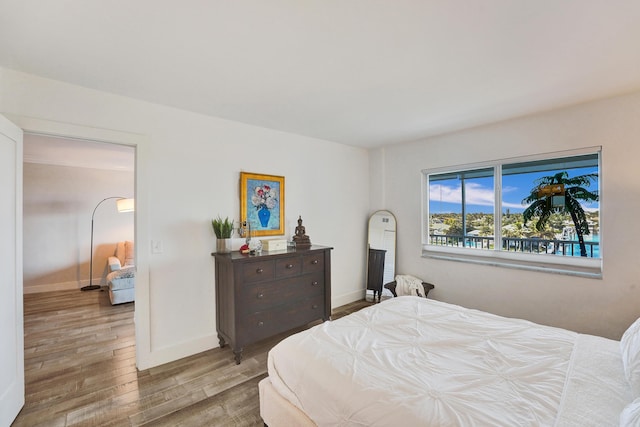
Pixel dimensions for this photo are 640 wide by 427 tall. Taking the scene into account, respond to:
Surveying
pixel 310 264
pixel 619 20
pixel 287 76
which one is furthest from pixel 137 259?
pixel 619 20

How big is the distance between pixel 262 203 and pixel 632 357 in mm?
2979

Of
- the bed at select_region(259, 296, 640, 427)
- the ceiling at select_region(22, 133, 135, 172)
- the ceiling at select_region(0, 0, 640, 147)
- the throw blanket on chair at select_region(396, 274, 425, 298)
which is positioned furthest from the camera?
the ceiling at select_region(22, 133, 135, 172)

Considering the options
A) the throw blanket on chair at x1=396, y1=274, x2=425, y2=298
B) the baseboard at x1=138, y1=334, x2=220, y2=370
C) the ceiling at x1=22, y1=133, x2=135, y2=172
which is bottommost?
the baseboard at x1=138, y1=334, x2=220, y2=370

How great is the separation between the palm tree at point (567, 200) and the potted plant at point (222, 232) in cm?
328

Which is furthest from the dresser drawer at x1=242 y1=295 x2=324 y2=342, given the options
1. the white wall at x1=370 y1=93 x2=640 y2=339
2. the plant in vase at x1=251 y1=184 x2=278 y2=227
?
the white wall at x1=370 y1=93 x2=640 y2=339

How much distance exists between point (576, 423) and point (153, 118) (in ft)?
10.9

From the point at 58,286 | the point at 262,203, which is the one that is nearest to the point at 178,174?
the point at 262,203

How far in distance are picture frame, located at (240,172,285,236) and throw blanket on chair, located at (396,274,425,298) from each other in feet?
5.71

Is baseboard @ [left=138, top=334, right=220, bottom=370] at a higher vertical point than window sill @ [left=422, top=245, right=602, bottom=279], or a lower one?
lower

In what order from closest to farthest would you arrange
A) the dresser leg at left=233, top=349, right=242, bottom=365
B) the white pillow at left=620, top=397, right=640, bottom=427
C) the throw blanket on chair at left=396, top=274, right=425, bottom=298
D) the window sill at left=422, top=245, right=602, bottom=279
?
the white pillow at left=620, top=397, right=640, bottom=427 → the dresser leg at left=233, top=349, right=242, bottom=365 → the window sill at left=422, top=245, right=602, bottom=279 → the throw blanket on chair at left=396, top=274, right=425, bottom=298

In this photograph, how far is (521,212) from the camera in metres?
3.14

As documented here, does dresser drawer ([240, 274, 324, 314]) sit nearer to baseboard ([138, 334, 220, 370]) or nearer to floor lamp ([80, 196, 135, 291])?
baseboard ([138, 334, 220, 370])

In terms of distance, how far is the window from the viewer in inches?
108

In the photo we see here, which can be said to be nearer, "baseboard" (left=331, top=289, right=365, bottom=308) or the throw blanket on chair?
the throw blanket on chair
